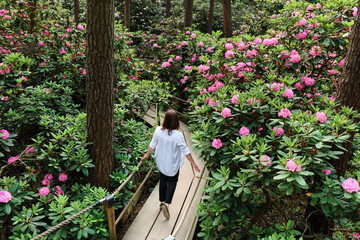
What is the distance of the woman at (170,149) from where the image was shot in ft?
10.2

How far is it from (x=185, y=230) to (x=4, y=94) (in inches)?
122

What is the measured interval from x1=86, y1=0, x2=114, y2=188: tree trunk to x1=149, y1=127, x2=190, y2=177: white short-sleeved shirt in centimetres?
64

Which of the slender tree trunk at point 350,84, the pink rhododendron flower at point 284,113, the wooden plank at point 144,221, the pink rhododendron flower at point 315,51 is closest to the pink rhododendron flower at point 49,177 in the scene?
the wooden plank at point 144,221

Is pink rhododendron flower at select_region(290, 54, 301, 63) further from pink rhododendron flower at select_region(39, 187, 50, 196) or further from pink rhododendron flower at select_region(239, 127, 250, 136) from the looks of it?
pink rhododendron flower at select_region(39, 187, 50, 196)

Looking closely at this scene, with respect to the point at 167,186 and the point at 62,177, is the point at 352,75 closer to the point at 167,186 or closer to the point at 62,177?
the point at 167,186

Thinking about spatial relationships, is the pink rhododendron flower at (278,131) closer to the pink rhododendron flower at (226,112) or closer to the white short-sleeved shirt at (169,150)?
the pink rhododendron flower at (226,112)

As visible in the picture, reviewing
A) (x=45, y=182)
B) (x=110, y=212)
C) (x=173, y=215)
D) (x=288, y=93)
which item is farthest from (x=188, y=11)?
(x=110, y=212)

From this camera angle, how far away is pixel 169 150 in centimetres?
319

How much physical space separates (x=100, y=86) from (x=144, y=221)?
1.98m

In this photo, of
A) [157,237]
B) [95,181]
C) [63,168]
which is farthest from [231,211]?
[63,168]

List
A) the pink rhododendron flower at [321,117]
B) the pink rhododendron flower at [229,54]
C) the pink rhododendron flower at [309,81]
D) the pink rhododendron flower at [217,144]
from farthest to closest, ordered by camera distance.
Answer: the pink rhododendron flower at [229,54]
the pink rhododendron flower at [309,81]
the pink rhododendron flower at [217,144]
the pink rhododendron flower at [321,117]

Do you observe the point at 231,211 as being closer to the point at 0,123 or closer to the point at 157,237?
the point at 157,237

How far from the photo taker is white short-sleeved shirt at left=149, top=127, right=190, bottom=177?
10.3 feet

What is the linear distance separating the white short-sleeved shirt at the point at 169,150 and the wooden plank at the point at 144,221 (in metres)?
0.75
